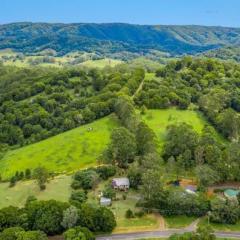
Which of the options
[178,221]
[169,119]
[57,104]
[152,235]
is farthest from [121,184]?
[57,104]

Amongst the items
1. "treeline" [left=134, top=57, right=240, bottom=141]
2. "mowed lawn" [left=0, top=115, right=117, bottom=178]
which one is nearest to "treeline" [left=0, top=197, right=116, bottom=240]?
"mowed lawn" [left=0, top=115, right=117, bottom=178]

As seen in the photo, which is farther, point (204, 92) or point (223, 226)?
point (204, 92)

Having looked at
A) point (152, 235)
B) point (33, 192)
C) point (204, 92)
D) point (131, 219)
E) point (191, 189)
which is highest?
point (204, 92)

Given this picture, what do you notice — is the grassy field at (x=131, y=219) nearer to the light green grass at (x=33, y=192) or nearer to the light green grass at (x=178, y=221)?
the light green grass at (x=178, y=221)

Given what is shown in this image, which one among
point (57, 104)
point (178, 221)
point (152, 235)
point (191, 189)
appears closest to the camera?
point (152, 235)

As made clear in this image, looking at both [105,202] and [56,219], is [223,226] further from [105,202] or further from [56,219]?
[56,219]

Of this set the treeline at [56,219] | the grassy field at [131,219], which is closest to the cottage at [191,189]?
the grassy field at [131,219]

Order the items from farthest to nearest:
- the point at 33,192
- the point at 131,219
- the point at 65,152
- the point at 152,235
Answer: the point at 65,152
the point at 33,192
the point at 131,219
the point at 152,235
